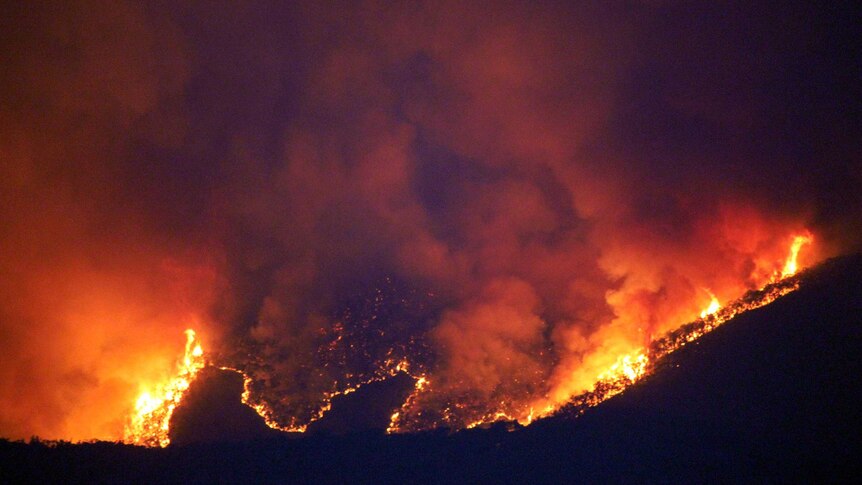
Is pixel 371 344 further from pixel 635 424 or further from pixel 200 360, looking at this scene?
pixel 635 424

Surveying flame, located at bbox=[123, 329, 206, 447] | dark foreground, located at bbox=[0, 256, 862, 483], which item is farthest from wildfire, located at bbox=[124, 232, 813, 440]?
dark foreground, located at bbox=[0, 256, 862, 483]

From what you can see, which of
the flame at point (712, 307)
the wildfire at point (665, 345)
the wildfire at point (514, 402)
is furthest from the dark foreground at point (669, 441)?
the flame at point (712, 307)

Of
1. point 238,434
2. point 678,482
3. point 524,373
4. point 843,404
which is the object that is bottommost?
point 678,482

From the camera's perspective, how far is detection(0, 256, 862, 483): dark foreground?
1959cm

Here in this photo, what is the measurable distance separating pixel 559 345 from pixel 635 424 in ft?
23.1

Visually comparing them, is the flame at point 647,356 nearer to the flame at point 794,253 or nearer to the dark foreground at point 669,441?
the flame at point 794,253

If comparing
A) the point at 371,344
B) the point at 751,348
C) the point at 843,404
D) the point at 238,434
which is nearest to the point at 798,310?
the point at 751,348

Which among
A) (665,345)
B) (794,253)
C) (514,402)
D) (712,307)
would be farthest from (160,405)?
(794,253)

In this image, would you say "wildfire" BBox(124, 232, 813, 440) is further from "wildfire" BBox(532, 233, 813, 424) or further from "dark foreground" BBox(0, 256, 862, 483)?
"dark foreground" BBox(0, 256, 862, 483)

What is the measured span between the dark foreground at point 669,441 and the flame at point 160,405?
2706 millimetres

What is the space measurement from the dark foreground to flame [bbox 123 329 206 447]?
2.71 meters

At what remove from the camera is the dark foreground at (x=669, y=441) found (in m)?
19.6

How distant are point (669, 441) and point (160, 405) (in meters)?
26.7

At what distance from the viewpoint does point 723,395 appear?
2177cm
